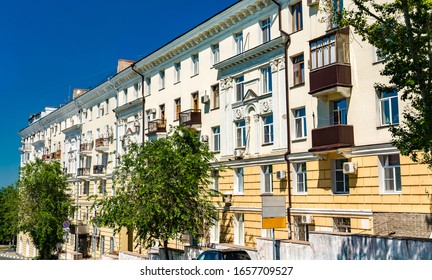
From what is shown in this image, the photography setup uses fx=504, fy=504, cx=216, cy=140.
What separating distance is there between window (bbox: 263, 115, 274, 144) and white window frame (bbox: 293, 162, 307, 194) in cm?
230

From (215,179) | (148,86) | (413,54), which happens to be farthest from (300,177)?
(148,86)

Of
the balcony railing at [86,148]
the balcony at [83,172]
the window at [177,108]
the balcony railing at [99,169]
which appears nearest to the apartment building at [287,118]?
the window at [177,108]

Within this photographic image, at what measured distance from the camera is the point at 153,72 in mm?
37125

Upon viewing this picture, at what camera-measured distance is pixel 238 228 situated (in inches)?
1059

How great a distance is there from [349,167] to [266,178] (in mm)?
6228

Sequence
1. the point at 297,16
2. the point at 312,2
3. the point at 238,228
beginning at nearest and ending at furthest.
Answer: the point at 312,2
the point at 297,16
the point at 238,228

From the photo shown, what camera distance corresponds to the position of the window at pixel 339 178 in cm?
2104

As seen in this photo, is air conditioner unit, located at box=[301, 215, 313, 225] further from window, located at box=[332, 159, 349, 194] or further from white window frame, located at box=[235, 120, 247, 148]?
white window frame, located at box=[235, 120, 247, 148]

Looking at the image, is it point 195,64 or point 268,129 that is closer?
point 268,129

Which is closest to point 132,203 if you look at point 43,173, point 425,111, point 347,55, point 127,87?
point 347,55

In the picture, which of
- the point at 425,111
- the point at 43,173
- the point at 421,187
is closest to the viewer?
the point at 425,111

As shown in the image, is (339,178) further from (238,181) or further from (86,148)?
(86,148)

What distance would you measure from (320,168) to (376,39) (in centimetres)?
964
